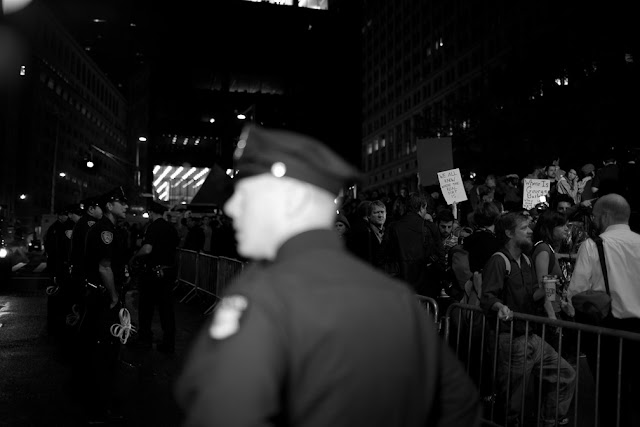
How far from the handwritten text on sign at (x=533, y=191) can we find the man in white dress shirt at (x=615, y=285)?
6.52m

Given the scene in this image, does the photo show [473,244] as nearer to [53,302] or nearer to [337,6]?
[53,302]

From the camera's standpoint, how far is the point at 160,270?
9.94 m

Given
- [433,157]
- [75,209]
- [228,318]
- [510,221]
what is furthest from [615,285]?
[75,209]

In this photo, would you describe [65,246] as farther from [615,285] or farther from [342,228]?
[615,285]

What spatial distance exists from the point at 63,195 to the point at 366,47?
6645cm

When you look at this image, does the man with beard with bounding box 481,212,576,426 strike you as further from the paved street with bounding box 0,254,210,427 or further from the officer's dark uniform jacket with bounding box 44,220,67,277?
the officer's dark uniform jacket with bounding box 44,220,67,277

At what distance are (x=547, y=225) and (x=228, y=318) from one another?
6312mm

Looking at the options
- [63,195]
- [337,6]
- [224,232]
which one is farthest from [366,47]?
[224,232]

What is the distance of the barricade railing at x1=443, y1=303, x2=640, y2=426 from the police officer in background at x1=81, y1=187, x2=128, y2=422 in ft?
10.8

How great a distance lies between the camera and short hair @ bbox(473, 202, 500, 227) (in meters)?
7.62

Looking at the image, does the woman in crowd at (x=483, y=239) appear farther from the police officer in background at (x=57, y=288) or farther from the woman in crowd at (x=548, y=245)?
the police officer in background at (x=57, y=288)

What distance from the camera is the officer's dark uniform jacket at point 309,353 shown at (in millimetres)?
1570

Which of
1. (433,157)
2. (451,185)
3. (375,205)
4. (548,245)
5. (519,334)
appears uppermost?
(433,157)

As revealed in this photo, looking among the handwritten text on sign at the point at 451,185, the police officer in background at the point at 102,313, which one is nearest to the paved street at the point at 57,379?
the police officer in background at the point at 102,313
